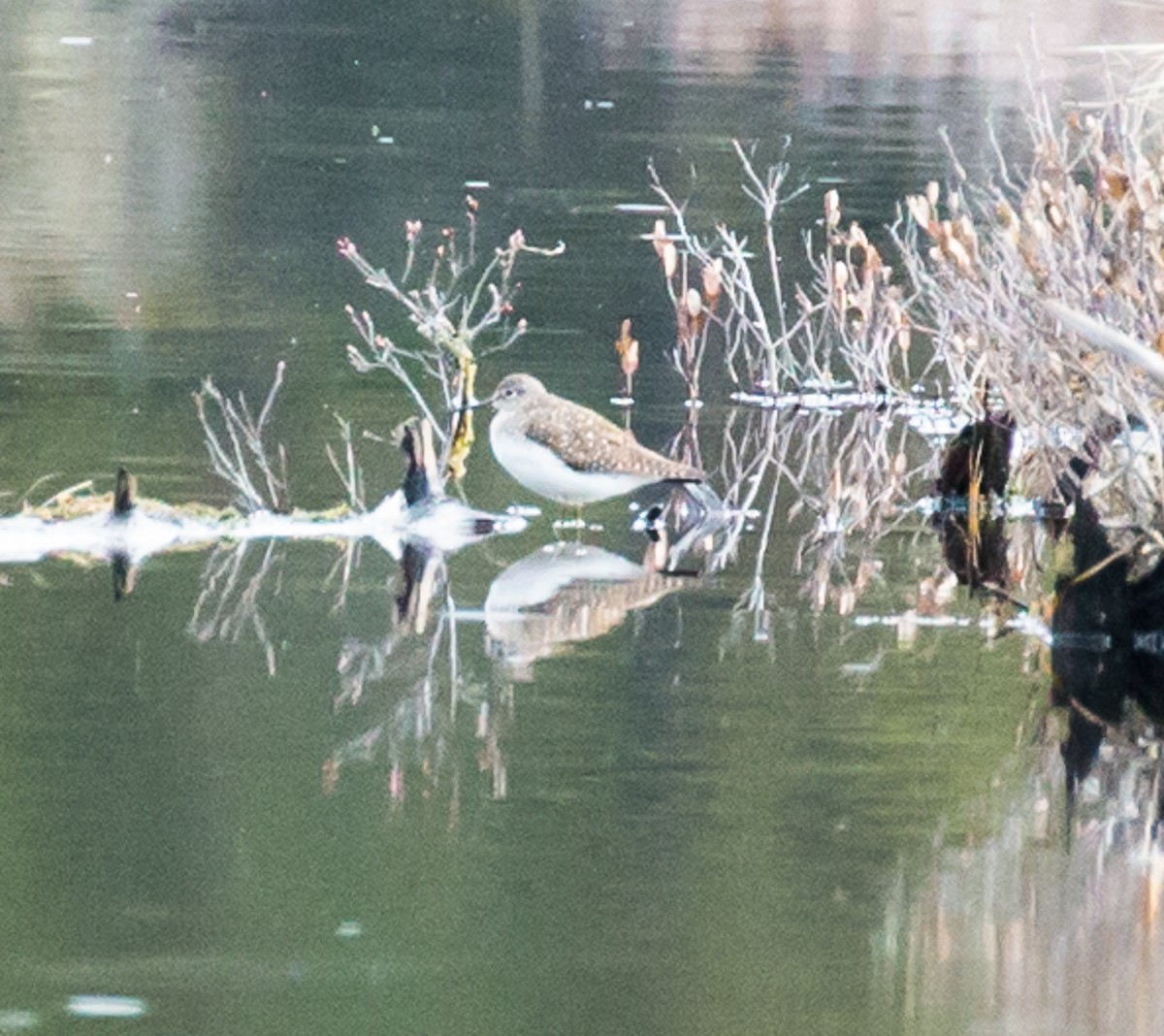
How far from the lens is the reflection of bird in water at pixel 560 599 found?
943 cm

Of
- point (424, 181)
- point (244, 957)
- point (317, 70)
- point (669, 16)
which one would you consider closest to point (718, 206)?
point (424, 181)

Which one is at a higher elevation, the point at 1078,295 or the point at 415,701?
the point at 1078,295

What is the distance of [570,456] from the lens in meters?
11.1

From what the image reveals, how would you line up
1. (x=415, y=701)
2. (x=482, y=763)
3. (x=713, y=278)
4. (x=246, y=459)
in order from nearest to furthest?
1. (x=482, y=763)
2. (x=415, y=701)
3. (x=246, y=459)
4. (x=713, y=278)

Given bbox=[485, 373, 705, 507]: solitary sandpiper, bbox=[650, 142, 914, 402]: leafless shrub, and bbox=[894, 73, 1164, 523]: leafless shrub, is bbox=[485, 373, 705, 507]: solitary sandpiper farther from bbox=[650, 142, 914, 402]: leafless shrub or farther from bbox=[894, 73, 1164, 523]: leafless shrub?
→ bbox=[650, 142, 914, 402]: leafless shrub

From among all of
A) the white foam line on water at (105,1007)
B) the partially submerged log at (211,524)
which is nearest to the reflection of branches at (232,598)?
the partially submerged log at (211,524)

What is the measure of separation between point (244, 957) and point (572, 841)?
1092mm

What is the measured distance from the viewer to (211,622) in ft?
31.4

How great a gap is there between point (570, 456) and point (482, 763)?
124 inches

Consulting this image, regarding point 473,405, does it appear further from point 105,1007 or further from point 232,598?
point 105,1007

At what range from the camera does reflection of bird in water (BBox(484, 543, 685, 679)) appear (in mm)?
9430

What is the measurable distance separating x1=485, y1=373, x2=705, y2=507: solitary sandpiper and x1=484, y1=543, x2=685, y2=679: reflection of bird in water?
0.23 meters

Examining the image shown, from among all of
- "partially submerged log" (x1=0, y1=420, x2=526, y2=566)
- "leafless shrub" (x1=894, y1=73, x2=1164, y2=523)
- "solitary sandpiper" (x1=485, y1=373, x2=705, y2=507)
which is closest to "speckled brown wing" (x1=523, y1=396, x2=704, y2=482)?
"solitary sandpiper" (x1=485, y1=373, x2=705, y2=507)

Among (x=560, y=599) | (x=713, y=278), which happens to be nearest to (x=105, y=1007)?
(x=560, y=599)
